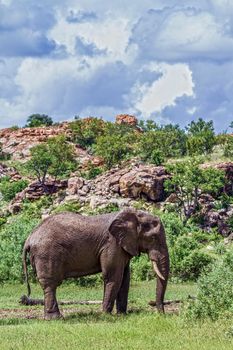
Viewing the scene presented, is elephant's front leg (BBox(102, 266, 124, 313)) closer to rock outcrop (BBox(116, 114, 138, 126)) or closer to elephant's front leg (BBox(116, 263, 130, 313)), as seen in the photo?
elephant's front leg (BBox(116, 263, 130, 313))

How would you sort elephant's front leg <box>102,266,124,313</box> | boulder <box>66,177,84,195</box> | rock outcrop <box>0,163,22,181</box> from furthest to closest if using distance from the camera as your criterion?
rock outcrop <box>0,163,22,181</box>
boulder <box>66,177,84,195</box>
elephant's front leg <box>102,266,124,313</box>

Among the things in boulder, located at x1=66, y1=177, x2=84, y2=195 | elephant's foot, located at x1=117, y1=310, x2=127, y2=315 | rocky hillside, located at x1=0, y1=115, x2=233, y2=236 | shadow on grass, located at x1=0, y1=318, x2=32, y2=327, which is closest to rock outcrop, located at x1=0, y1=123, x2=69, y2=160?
rocky hillside, located at x1=0, y1=115, x2=233, y2=236

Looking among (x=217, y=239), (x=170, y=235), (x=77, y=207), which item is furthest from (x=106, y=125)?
(x=170, y=235)

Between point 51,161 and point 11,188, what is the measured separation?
4.92 meters

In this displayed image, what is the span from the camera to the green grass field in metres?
14.0

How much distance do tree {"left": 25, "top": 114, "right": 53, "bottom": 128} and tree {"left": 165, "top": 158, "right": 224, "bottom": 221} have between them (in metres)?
67.3

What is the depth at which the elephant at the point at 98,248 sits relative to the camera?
19.5 metres

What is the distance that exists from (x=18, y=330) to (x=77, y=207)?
169ft

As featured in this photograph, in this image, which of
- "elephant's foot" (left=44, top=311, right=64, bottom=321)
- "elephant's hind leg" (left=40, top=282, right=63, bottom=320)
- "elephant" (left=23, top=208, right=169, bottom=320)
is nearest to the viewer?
"elephant's foot" (left=44, top=311, right=64, bottom=321)

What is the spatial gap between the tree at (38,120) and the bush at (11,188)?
50.0 metres

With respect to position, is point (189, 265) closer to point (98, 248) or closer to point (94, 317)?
point (98, 248)

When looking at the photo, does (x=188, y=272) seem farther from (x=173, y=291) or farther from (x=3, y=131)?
(x=3, y=131)

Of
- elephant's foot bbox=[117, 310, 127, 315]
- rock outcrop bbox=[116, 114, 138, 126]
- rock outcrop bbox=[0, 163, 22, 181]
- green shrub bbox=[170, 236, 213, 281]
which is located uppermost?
rock outcrop bbox=[116, 114, 138, 126]

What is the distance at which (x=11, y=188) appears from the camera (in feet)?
260
